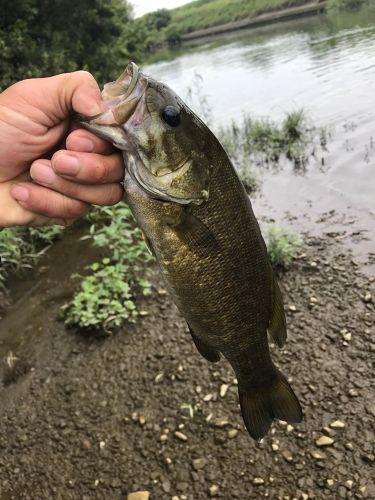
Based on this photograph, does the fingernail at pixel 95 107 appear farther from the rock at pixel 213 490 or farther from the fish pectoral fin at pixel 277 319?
the rock at pixel 213 490

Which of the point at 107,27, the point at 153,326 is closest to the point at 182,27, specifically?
the point at 107,27

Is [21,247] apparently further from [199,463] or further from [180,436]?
[199,463]

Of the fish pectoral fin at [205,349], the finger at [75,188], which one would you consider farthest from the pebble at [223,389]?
the finger at [75,188]

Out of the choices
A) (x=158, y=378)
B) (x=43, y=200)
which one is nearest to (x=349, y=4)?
(x=158, y=378)

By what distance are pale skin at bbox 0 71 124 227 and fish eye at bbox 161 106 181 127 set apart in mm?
258

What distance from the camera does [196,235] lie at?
1.92 metres

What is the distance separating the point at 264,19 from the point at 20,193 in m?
51.8

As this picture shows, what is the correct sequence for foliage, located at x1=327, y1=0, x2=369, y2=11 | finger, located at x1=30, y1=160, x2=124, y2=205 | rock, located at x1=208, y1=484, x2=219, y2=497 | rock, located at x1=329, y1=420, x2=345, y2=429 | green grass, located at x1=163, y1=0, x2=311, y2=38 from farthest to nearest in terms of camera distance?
green grass, located at x1=163, y1=0, x2=311, y2=38 → foliage, located at x1=327, y1=0, x2=369, y2=11 → rock, located at x1=329, y1=420, x2=345, y2=429 → rock, located at x1=208, y1=484, x2=219, y2=497 → finger, located at x1=30, y1=160, x2=124, y2=205

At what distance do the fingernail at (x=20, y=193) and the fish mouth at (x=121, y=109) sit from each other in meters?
0.49

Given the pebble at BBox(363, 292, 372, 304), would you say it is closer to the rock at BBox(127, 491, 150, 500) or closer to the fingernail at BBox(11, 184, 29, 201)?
the rock at BBox(127, 491, 150, 500)

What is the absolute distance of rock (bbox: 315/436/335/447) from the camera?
11.5 ft

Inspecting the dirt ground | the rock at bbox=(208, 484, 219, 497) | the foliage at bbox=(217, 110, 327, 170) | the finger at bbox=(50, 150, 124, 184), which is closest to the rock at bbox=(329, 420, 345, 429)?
the dirt ground

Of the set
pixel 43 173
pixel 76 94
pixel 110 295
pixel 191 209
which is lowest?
pixel 110 295

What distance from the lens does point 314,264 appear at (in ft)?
18.4
